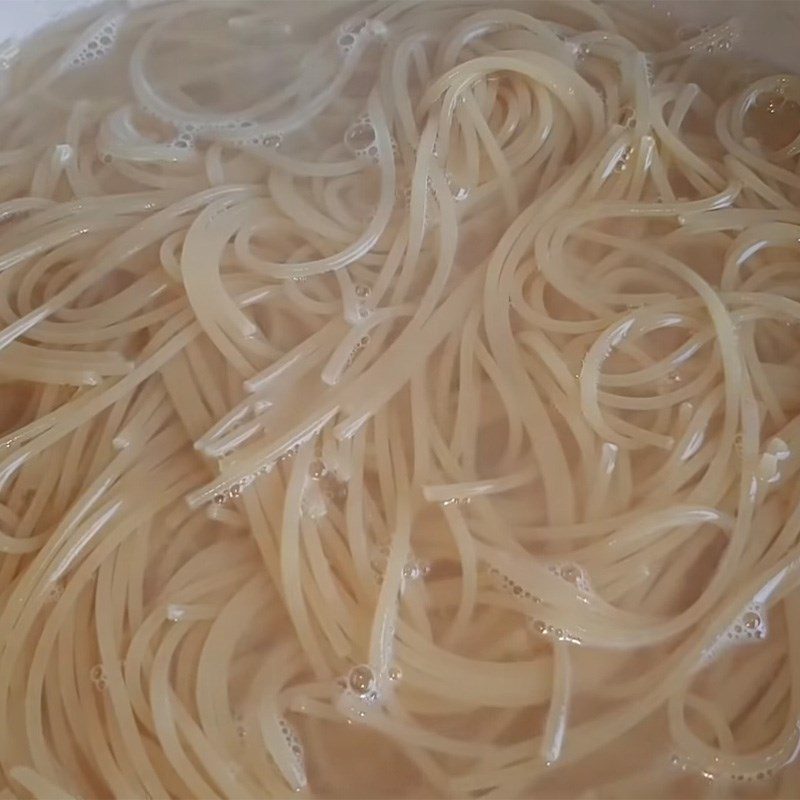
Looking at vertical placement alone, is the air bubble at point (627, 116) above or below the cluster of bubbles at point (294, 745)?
above

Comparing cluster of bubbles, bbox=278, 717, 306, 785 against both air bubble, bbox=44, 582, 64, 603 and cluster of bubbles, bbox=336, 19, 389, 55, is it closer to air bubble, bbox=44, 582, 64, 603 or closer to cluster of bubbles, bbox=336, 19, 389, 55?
air bubble, bbox=44, 582, 64, 603

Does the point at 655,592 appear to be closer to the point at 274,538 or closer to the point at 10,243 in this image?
the point at 274,538

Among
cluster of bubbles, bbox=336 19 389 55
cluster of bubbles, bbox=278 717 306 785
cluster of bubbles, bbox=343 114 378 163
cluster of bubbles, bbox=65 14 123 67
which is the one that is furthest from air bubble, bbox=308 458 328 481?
cluster of bubbles, bbox=65 14 123 67

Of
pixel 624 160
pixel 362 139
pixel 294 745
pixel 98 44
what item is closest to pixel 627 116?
pixel 624 160

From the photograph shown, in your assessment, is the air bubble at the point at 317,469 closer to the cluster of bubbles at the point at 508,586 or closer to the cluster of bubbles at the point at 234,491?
the cluster of bubbles at the point at 234,491

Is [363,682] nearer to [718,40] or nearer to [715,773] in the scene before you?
[715,773]

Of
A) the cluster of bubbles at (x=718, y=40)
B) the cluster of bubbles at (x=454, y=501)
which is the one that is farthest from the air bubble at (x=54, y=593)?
the cluster of bubbles at (x=718, y=40)

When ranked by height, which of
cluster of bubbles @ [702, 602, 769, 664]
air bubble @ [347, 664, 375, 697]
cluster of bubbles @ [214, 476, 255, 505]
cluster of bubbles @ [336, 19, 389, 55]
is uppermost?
cluster of bubbles @ [336, 19, 389, 55]
